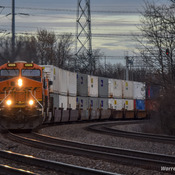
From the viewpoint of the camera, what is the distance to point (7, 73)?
1800 cm

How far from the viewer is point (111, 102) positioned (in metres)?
34.1

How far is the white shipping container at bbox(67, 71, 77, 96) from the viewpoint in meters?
27.0

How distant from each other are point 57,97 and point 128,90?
47.8 feet

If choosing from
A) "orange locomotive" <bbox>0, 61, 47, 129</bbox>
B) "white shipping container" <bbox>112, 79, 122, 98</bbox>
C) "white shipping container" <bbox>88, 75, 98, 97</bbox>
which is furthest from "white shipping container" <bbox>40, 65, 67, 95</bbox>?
"white shipping container" <bbox>112, 79, 122, 98</bbox>

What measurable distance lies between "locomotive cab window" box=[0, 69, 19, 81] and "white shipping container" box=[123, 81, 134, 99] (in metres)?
19.4

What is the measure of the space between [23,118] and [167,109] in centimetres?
795

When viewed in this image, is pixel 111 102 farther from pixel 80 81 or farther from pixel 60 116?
pixel 60 116

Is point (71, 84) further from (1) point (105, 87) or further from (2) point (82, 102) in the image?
(1) point (105, 87)

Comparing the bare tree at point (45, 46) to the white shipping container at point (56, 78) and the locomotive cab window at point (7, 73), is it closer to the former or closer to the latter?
the white shipping container at point (56, 78)

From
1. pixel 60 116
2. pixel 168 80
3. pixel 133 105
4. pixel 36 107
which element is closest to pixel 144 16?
pixel 168 80

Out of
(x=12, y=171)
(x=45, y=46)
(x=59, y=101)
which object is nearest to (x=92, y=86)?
(x=59, y=101)

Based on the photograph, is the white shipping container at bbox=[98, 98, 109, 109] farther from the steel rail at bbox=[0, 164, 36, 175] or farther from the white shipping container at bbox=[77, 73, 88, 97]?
the steel rail at bbox=[0, 164, 36, 175]

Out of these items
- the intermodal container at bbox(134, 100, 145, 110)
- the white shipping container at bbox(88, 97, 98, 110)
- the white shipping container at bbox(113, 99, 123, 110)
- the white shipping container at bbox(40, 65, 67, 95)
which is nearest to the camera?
the white shipping container at bbox(40, 65, 67, 95)

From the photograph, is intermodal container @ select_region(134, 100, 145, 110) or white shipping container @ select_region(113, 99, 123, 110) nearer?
white shipping container @ select_region(113, 99, 123, 110)
